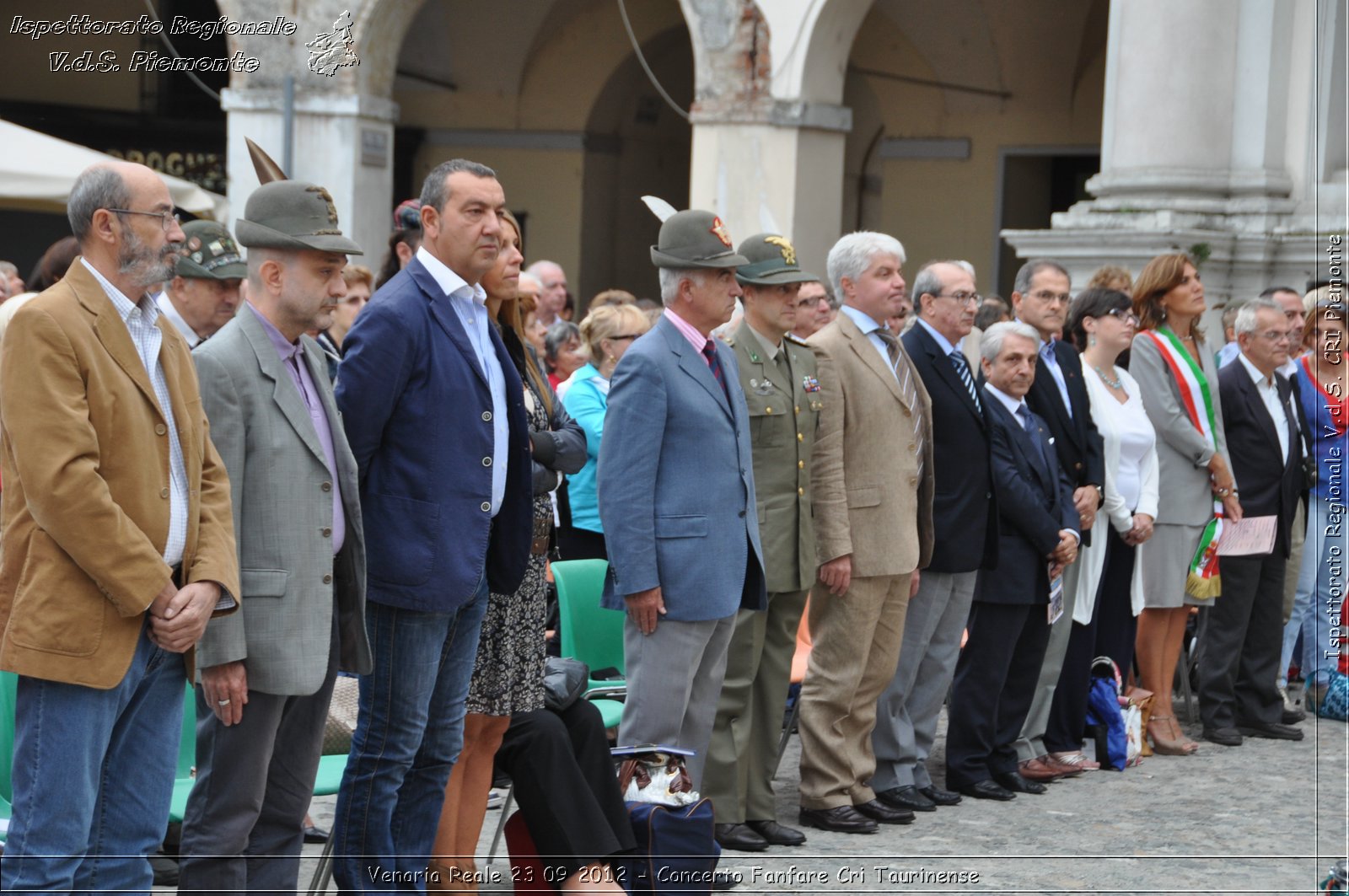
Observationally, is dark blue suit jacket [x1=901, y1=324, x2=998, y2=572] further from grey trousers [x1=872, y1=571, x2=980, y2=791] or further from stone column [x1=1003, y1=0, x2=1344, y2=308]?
stone column [x1=1003, y1=0, x2=1344, y2=308]

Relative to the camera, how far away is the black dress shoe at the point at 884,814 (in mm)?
6129

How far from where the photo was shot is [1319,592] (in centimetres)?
882

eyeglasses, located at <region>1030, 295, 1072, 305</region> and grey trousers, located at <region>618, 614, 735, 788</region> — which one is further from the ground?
eyeglasses, located at <region>1030, 295, 1072, 305</region>

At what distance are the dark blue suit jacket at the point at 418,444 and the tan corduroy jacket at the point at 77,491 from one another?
778 millimetres

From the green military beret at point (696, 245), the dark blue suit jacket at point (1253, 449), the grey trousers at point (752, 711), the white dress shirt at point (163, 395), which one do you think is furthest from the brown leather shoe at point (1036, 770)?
the white dress shirt at point (163, 395)

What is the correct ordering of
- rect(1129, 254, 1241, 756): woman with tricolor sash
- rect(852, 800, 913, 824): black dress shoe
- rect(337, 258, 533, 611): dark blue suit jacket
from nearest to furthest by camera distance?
rect(337, 258, 533, 611): dark blue suit jacket → rect(852, 800, 913, 824): black dress shoe → rect(1129, 254, 1241, 756): woman with tricolor sash

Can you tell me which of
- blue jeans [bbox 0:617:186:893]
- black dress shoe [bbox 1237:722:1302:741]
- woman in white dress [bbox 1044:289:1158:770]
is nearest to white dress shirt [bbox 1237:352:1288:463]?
woman in white dress [bbox 1044:289:1158:770]

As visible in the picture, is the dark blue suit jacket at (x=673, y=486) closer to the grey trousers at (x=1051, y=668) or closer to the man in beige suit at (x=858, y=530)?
the man in beige suit at (x=858, y=530)

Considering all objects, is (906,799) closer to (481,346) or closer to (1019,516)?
(1019,516)

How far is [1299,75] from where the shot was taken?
11.1 metres

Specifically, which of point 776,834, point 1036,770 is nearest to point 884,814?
point 776,834

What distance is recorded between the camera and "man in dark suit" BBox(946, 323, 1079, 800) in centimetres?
661

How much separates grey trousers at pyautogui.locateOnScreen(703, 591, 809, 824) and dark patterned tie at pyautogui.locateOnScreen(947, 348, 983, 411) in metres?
1.23

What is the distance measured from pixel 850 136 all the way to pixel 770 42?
193 inches
